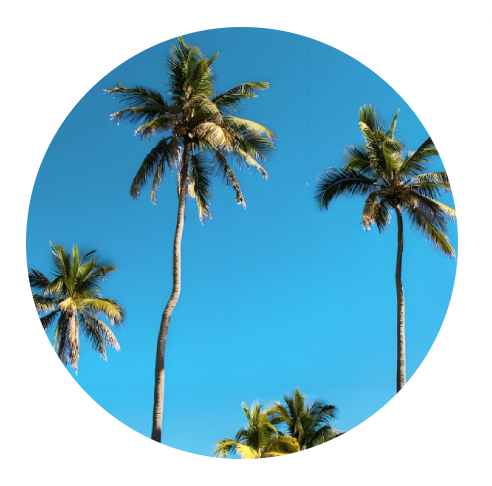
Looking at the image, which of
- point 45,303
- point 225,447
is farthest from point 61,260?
point 225,447

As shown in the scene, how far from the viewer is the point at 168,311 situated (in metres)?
12.1

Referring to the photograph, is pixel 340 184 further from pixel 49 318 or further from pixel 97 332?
pixel 49 318

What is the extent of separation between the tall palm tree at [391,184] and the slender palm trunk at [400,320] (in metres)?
0.02

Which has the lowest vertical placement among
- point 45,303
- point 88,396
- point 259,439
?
point 88,396

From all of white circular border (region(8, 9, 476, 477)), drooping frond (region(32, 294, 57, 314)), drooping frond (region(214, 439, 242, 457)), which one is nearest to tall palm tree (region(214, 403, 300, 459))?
drooping frond (region(214, 439, 242, 457))

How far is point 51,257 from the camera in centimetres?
1588

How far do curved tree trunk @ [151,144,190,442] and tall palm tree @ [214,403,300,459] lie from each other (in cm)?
557

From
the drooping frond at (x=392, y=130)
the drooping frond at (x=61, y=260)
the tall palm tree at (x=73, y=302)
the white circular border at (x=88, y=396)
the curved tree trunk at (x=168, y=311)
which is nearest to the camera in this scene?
the white circular border at (x=88, y=396)

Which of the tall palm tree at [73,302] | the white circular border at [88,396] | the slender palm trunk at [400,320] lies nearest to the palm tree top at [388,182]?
the slender palm trunk at [400,320]

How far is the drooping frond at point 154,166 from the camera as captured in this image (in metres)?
12.8

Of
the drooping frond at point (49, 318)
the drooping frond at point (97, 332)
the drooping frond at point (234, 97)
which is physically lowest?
the drooping frond at point (97, 332)

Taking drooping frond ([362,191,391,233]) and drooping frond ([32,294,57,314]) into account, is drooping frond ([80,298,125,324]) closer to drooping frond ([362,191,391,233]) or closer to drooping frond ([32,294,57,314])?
drooping frond ([32,294,57,314])

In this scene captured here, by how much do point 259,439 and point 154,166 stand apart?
844 centimetres

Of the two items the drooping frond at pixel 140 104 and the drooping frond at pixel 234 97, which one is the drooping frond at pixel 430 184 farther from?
the drooping frond at pixel 140 104
